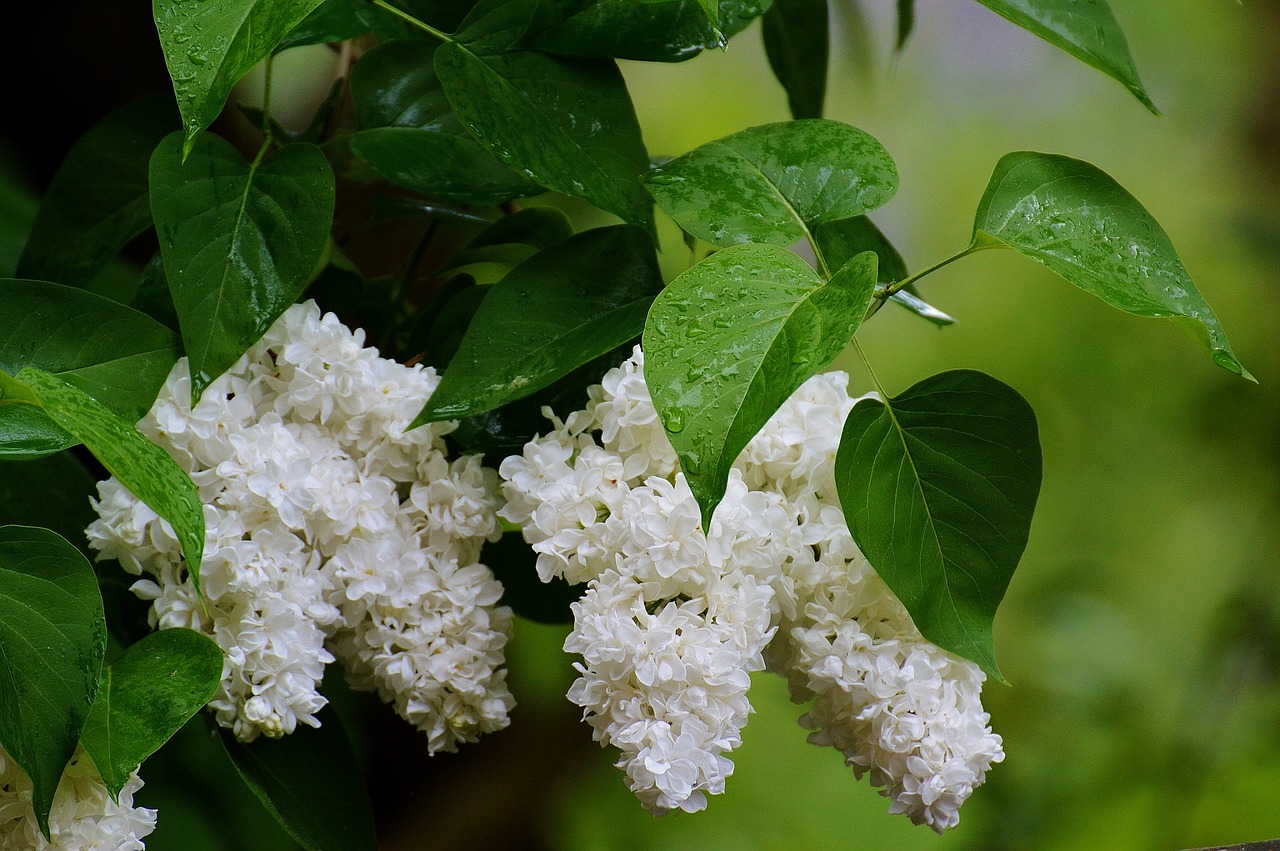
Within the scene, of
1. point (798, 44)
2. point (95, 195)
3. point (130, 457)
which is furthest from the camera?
point (798, 44)

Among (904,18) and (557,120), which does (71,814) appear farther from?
(904,18)

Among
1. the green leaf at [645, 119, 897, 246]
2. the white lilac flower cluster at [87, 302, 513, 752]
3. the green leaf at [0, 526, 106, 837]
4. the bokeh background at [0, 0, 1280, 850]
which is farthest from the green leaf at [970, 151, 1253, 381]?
the bokeh background at [0, 0, 1280, 850]

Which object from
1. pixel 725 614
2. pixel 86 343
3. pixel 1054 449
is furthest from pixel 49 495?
pixel 1054 449

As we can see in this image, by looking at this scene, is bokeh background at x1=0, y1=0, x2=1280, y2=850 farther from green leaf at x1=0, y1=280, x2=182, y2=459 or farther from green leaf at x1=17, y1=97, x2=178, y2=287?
green leaf at x1=0, y1=280, x2=182, y2=459

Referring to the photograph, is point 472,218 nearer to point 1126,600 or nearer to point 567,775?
point 567,775

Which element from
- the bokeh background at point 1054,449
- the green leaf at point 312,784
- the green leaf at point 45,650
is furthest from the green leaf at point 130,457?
the bokeh background at point 1054,449

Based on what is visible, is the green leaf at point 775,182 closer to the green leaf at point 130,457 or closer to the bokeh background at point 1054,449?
the green leaf at point 130,457
